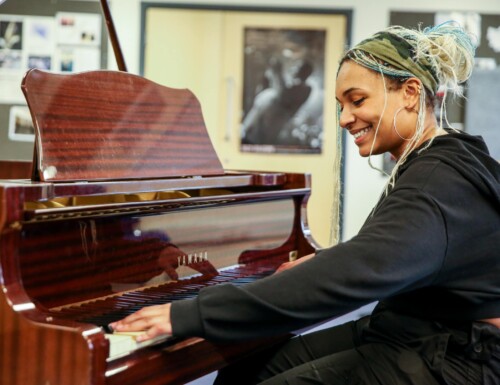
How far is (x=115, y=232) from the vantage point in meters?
1.65

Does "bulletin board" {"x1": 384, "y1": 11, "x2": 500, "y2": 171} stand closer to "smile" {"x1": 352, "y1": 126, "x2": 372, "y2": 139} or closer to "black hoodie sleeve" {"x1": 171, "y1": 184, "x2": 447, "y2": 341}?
"smile" {"x1": 352, "y1": 126, "x2": 372, "y2": 139}

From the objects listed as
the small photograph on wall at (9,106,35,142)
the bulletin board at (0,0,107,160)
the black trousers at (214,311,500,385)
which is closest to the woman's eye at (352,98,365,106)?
the black trousers at (214,311,500,385)

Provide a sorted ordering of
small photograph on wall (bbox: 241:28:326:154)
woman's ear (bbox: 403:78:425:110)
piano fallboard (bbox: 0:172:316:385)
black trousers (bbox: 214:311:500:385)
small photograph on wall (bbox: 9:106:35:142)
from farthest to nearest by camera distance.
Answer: small photograph on wall (bbox: 241:28:326:154)
small photograph on wall (bbox: 9:106:35:142)
woman's ear (bbox: 403:78:425:110)
black trousers (bbox: 214:311:500:385)
piano fallboard (bbox: 0:172:316:385)

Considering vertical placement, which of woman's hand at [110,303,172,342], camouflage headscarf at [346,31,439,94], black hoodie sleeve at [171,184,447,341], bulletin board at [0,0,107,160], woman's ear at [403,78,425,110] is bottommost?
woman's hand at [110,303,172,342]

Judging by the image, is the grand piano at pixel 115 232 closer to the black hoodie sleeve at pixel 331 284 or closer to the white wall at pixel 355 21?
the black hoodie sleeve at pixel 331 284

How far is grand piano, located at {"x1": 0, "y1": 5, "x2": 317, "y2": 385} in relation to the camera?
51.8 inches

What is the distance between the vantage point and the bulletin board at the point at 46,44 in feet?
18.8

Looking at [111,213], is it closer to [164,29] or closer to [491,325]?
[491,325]

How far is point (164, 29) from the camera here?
5.83 metres

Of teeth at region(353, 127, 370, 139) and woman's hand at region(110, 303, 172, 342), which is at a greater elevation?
teeth at region(353, 127, 370, 139)

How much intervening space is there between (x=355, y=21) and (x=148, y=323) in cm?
484

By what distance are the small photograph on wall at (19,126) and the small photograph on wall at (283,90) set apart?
1733 millimetres

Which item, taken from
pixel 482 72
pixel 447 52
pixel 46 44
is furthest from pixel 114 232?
pixel 482 72

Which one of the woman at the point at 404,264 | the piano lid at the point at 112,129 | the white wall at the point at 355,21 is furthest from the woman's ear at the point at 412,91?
the white wall at the point at 355,21
